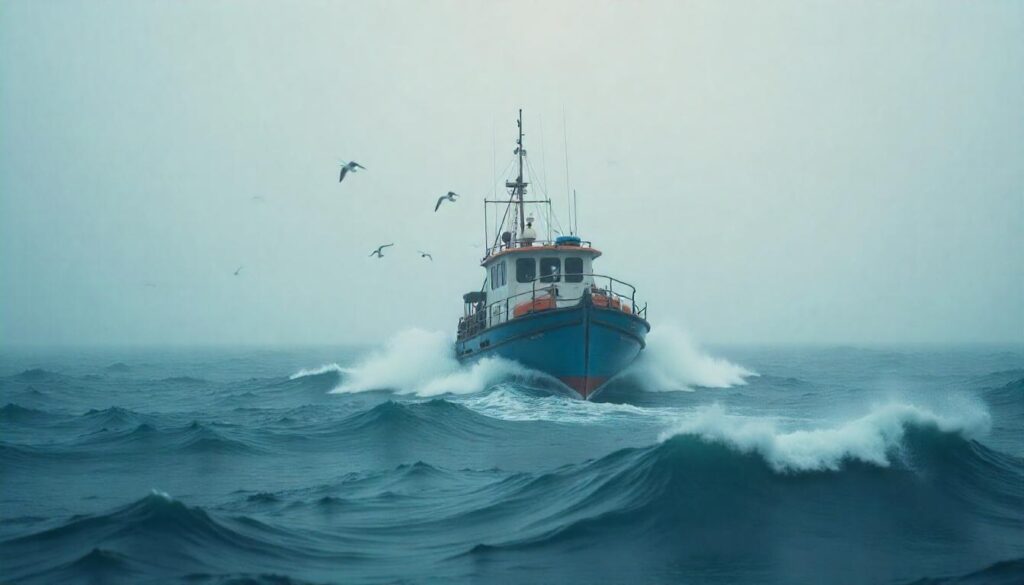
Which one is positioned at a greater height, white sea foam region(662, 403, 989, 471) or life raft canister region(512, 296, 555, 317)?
life raft canister region(512, 296, 555, 317)

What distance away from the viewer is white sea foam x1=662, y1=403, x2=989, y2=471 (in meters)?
10.8

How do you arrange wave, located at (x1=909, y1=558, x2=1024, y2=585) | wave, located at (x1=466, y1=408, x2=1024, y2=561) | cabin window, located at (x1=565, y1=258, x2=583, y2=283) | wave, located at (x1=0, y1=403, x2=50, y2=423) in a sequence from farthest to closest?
cabin window, located at (x1=565, y1=258, x2=583, y2=283) < wave, located at (x1=0, y1=403, x2=50, y2=423) < wave, located at (x1=466, y1=408, x2=1024, y2=561) < wave, located at (x1=909, y1=558, x2=1024, y2=585)

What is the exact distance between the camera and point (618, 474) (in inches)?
435

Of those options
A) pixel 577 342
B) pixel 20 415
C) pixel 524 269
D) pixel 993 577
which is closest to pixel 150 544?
pixel 993 577

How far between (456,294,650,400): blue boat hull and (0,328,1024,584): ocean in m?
2.77

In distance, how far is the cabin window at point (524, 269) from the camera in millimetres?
24469

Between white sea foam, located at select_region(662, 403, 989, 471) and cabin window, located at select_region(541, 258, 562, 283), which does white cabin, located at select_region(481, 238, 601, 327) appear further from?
white sea foam, located at select_region(662, 403, 989, 471)

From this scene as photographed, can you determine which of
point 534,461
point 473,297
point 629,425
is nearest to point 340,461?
point 534,461

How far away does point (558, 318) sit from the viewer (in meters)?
21.6

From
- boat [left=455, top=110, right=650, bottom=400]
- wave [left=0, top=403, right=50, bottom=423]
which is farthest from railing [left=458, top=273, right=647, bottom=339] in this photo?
wave [left=0, top=403, right=50, bottom=423]

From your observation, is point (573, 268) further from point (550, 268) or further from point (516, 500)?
point (516, 500)

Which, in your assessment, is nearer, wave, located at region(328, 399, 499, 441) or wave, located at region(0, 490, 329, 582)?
wave, located at region(0, 490, 329, 582)

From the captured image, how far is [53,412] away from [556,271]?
14.8 metres

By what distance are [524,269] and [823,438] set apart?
14.0 meters
